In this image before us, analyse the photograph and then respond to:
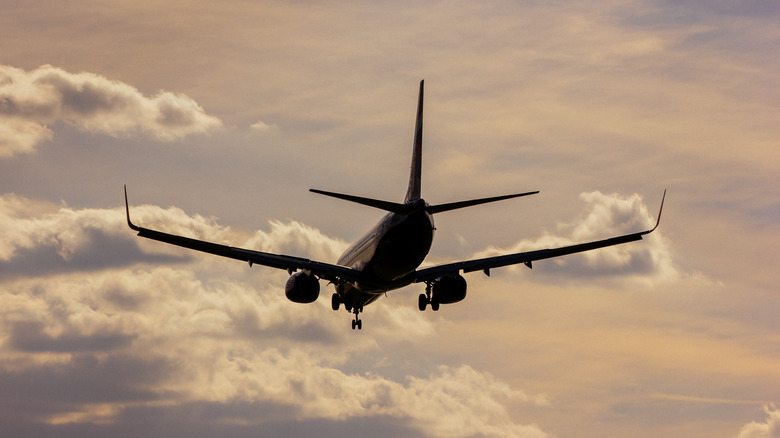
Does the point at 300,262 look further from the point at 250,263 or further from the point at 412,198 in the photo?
the point at 412,198

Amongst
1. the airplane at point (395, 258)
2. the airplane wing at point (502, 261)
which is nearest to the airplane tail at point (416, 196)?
the airplane at point (395, 258)

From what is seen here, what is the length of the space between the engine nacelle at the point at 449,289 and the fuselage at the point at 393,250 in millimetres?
1935

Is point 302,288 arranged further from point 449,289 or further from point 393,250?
point 449,289

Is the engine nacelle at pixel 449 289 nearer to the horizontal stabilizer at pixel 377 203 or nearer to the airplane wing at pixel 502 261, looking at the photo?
the airplane wing at pixel 502 261

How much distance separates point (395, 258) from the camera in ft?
172

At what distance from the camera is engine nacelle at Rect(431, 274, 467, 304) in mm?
58062

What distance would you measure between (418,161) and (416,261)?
815cm

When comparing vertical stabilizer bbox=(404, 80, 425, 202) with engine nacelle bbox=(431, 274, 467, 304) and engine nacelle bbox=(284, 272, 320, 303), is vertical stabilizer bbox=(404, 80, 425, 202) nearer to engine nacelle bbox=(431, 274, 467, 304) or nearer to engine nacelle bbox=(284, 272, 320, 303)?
engine nacelle bbox=(431, 274, 467, 304)

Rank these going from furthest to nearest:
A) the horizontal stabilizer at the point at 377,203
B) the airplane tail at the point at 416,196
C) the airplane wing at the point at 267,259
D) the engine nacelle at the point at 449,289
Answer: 1. the engine nacelle at the point at 449,289
2. the airplane wing at the point at 267,259
3. the airplane tail at the point at 416,196
4. the horizontal stabilizer at the point at 377,203

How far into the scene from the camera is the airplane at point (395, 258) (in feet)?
167

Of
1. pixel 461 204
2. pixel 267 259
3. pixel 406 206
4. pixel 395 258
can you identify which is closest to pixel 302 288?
pixel 267 259

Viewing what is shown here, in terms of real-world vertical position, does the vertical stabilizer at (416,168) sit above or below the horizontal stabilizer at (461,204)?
above

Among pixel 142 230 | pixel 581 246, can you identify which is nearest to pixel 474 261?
pixel 581 246

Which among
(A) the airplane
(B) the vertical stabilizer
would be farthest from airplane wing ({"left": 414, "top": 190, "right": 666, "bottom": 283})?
(B) the vertical stabilizer
